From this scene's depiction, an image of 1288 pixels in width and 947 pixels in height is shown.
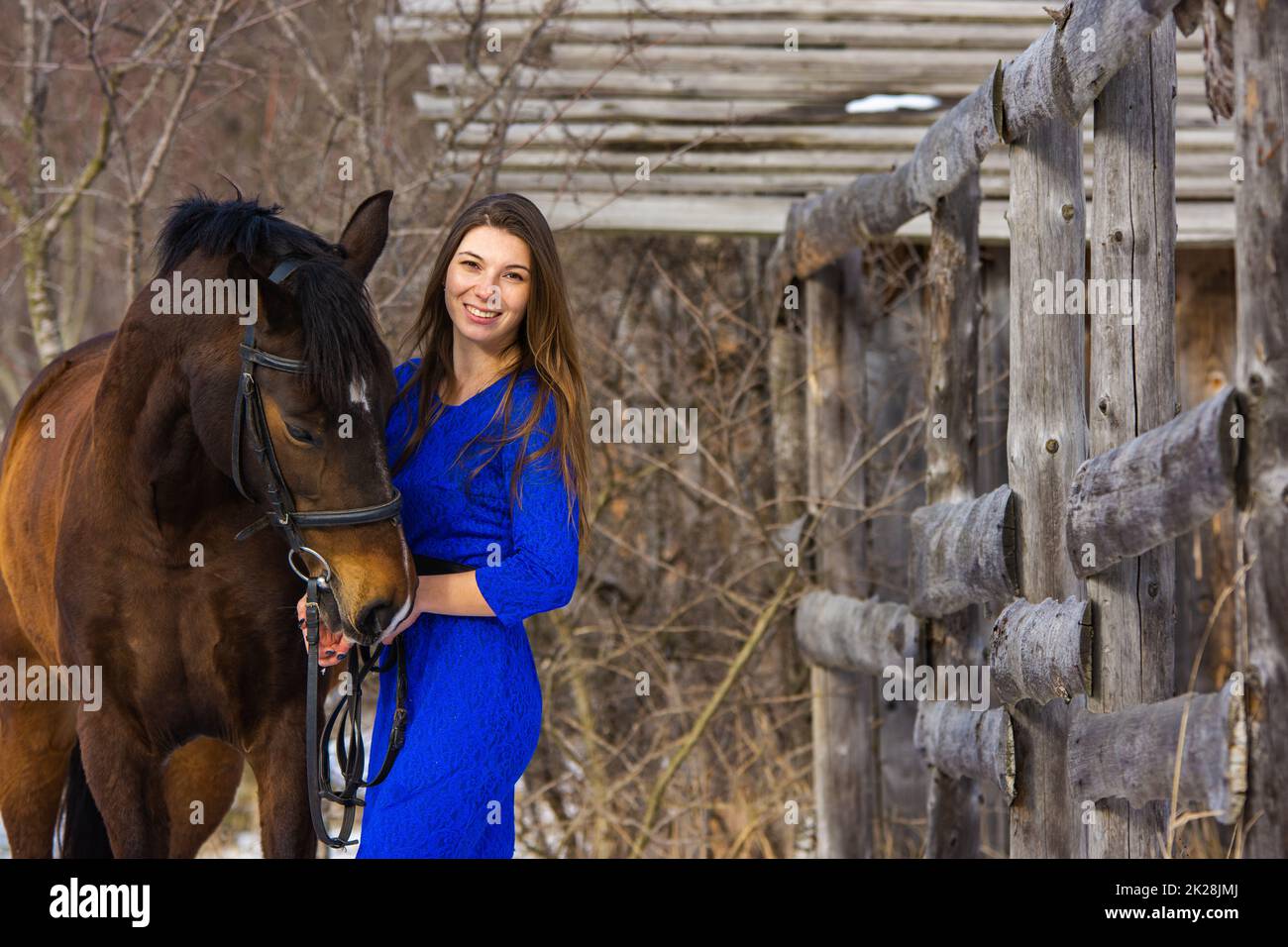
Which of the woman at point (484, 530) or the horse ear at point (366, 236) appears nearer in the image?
the woman at point (484, 530)

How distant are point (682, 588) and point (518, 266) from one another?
4.37 meters

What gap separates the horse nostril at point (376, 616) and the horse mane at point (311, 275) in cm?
39

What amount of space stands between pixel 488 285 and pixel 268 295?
1.40 feet

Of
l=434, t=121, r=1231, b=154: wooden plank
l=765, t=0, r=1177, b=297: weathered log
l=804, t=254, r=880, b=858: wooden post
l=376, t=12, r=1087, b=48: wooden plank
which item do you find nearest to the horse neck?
l=765, t=0, r=1177, b=297: weathered log

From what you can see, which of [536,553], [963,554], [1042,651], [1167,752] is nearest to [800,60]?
[963,554]

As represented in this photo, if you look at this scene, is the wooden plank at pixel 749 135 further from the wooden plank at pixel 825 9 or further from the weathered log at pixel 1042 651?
the weathered log at pixel 1042 651

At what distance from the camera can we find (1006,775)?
358 cm

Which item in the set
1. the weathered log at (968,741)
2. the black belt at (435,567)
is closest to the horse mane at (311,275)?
the black belt at (435,567)

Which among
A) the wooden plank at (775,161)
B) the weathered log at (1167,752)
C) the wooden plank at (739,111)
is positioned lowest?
the weathered log at (1167,752)

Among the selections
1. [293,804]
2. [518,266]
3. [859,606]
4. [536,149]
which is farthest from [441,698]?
[536,149]

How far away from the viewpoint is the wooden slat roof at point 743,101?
19.8ft

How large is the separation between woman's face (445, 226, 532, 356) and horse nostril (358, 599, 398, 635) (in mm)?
557

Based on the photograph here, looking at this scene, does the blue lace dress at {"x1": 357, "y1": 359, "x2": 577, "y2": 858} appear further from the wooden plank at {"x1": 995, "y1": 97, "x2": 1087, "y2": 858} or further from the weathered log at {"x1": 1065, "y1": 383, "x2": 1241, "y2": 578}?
the wooden plank at {"x1": 995, "y1": 97, "x2": 1087, "y2": 858}

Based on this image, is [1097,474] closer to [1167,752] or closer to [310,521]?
[1167,752]
